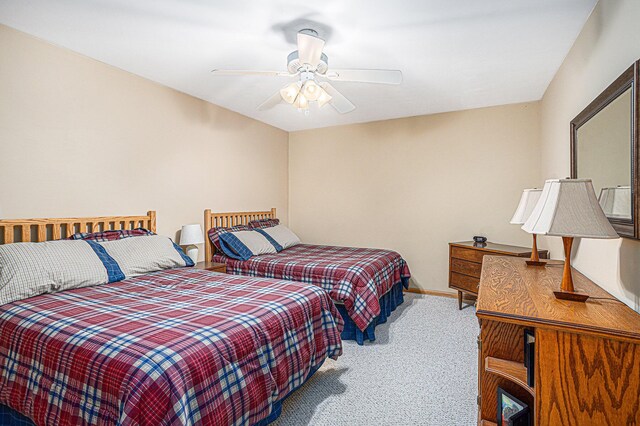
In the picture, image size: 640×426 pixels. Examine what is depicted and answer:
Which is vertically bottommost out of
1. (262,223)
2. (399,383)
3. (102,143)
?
(399,383)

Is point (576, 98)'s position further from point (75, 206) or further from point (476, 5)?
point (75, 206)

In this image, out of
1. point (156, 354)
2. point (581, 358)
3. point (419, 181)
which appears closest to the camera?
point (581, 358)

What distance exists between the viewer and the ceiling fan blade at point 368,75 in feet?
7.88

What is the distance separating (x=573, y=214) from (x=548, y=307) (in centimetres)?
39

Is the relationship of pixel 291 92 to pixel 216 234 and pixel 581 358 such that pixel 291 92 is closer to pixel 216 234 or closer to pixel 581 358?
pixel 216 234

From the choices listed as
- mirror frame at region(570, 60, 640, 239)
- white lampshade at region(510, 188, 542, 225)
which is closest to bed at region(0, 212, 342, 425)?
white lampshade at region(510, 188, 542, 225)

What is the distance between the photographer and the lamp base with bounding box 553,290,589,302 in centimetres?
137

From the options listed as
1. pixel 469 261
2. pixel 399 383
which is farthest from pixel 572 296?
pixel 469 261

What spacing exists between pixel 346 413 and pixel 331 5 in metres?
2.49

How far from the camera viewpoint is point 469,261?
3658mm

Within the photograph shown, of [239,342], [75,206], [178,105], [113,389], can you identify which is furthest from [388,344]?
[178,105]

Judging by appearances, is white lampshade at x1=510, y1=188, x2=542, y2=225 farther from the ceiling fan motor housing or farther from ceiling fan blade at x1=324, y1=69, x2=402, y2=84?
the ceiling fan motor housing

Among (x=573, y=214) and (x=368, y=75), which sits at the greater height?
(x=368, y=75)

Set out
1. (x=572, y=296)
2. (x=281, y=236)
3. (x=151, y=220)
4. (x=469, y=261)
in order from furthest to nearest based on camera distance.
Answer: (x=281, y=236) → (x=469, y=261) → (x=151, y=220) → (x=572, y=296)
